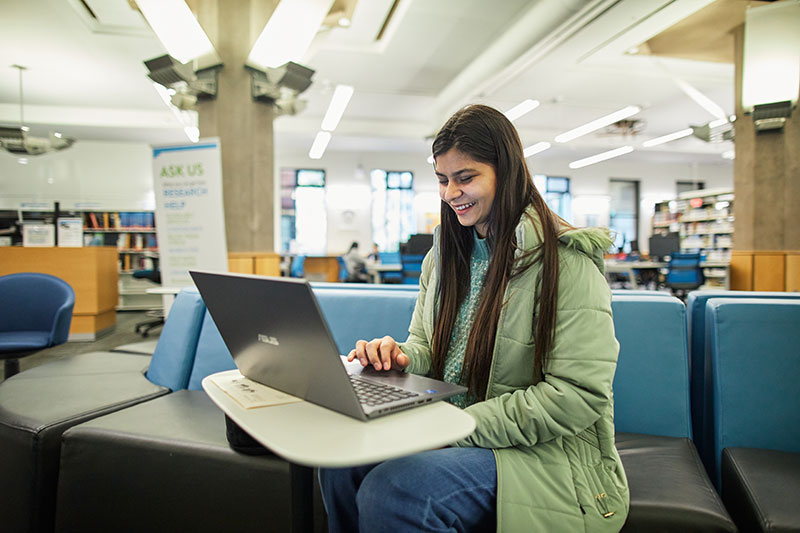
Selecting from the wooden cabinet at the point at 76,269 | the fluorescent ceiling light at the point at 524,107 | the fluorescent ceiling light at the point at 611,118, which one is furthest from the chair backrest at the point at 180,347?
the fluorescent ceiling light at the point at 611,118

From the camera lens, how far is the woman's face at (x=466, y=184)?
117cm

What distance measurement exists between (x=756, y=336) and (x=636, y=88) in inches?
307

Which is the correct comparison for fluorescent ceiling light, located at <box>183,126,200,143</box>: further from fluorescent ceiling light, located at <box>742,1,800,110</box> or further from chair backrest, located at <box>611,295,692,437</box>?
chair backrest, located at <box>611,295,692,437</box>

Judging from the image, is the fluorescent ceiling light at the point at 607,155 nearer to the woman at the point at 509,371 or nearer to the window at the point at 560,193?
the window at the point at 560,193

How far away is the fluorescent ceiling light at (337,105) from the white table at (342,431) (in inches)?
284

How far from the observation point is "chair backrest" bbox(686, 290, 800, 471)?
5.16 ft

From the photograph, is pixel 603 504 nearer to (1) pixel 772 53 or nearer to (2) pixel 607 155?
(1) pixel 772 53

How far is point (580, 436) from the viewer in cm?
103

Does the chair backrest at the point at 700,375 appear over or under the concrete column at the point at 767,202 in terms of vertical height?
under

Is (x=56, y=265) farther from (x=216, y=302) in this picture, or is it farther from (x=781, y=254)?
(x=781, y=254)

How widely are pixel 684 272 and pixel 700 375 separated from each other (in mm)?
7209

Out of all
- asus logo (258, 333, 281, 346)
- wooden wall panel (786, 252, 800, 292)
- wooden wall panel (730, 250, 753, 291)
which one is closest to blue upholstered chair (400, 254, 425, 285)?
wooden wall panel (730, 250, 753, 291)

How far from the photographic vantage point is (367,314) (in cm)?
189

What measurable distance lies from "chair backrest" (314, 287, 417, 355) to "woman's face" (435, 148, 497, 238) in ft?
2.25
